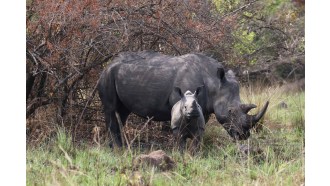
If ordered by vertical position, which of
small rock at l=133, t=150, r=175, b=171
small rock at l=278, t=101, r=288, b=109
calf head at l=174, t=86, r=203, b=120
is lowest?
small rock at l=278, t=101, r=288, b=109

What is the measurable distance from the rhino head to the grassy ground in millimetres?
221

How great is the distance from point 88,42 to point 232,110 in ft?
7.12

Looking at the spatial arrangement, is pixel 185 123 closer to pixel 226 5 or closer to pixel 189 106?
pixel 189 106

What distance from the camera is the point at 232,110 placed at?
8.25 meters

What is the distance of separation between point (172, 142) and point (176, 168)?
1.31m

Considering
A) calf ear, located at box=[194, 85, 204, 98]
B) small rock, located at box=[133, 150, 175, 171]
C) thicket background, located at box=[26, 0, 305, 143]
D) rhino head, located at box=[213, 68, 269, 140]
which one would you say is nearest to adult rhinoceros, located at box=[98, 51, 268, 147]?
rhino head, located at box=[213, 68, 269, 140]

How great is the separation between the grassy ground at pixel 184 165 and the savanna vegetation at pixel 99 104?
0.06 feet

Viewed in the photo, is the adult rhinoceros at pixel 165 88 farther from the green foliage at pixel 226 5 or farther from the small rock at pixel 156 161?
the green foliage at pixel 226 5

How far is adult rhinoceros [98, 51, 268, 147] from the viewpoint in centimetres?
830

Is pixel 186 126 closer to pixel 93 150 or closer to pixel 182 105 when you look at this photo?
pixel 182 105

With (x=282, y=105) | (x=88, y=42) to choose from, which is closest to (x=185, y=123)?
(x=88, y=42)

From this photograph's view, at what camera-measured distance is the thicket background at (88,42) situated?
845 cm

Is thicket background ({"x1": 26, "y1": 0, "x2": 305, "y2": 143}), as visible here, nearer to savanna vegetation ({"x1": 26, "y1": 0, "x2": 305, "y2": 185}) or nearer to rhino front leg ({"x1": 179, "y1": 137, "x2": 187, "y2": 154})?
savanna vegetation ({"x1": 26, "y1": 0, "x2": 305, "y2": 185})
